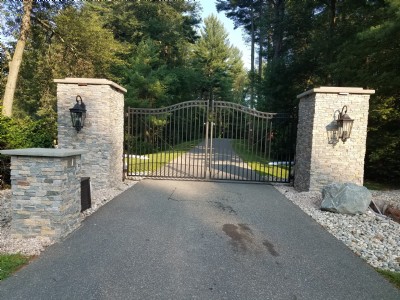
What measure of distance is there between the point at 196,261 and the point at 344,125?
16.2 feet

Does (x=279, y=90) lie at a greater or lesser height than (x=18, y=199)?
greater

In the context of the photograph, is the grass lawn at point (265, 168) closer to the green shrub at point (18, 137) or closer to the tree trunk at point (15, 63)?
the green shrub at point (18, 137)

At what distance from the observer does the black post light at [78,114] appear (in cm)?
620

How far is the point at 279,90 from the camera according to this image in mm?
13883

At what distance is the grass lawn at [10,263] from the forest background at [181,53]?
13.3 feet

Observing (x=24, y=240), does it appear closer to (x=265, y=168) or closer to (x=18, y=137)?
(x=18, y=137)

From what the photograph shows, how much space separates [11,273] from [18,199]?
1.14m

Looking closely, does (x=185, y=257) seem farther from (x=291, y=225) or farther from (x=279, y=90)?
(x=279, y=90)

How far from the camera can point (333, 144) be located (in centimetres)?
647

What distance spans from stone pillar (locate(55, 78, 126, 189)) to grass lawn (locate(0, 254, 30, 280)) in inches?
130

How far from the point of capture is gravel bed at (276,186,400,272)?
3.46 meters

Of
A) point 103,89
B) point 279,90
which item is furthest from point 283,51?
point 103,89

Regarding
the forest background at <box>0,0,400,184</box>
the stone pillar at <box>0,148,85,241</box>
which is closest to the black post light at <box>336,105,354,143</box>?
the forest background at <box>0,0,400,184</box>

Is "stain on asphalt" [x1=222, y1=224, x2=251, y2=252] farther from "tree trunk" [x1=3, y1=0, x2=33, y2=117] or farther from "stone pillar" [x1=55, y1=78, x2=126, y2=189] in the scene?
"tree trunk" [x1=3, y1=0, x2=33, y2=117]
